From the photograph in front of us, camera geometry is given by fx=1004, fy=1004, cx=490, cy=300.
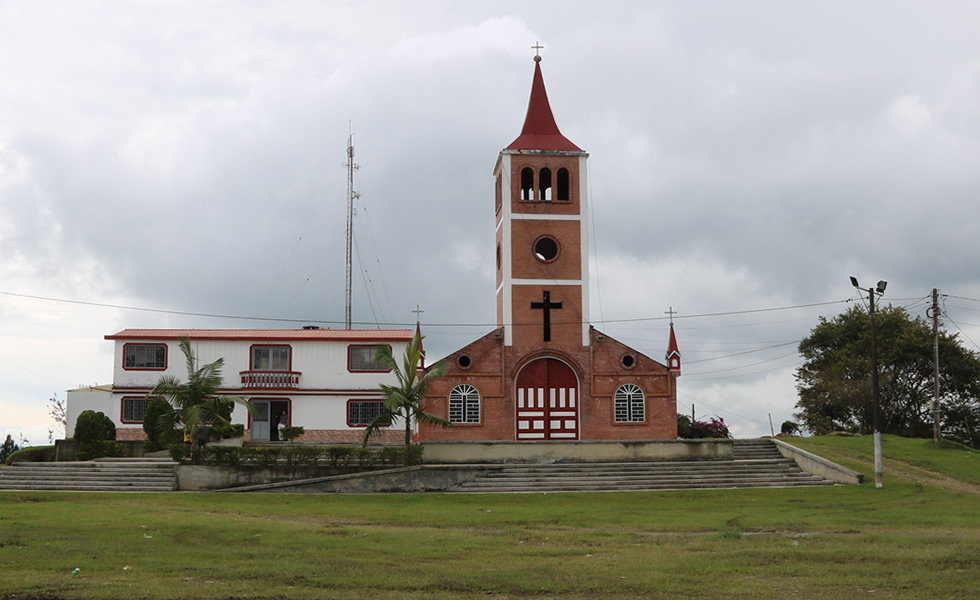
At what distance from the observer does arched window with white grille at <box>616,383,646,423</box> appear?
Result: 39656 mm

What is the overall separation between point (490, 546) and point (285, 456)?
53.2ft

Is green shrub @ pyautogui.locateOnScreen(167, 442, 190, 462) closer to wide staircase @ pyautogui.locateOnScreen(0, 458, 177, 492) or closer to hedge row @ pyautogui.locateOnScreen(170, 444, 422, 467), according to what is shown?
hedge row @ pyautogui.locateOnScreen(170, 444, 422, 467)

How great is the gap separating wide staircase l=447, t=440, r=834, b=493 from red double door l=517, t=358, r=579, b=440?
4.53m

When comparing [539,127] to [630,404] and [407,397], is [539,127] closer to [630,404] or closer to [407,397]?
[630,404]

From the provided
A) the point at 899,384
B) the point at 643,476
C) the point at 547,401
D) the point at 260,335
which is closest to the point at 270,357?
the point at 260,335

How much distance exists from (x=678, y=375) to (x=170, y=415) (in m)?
19.3

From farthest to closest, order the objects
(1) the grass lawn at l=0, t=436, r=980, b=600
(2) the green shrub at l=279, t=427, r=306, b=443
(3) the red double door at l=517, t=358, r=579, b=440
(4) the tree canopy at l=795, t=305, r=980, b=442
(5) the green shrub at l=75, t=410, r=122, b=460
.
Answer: (4) the tree canopy at l=795, t=305, r=980, b=442, (2) the green shrub at l=279, t=427, r=306, b=443, (3) the red double door at l=517, t=358, r=579, b=440, (5) the green shrub at l=75, t=410, r=122, b=460, (1) the grass lawn at l=0, t=436, r=980, b=600

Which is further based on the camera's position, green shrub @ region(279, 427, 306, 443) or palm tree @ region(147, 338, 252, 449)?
green shrub @ region(279, 427, 306, 443)

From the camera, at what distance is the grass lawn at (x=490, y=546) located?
12.2 meters

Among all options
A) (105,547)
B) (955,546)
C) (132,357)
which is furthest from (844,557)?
(132,357)

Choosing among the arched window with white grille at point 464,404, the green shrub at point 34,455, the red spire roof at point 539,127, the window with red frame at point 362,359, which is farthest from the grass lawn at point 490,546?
the red spire roof at point 539,127

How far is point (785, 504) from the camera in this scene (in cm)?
2606

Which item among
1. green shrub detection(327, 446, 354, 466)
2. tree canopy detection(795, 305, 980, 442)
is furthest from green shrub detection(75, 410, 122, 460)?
tree canopy detection(795, 305, 980, 442)

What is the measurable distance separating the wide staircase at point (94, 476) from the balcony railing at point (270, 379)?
712 cm
